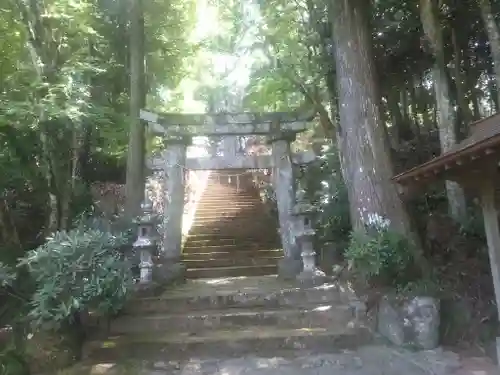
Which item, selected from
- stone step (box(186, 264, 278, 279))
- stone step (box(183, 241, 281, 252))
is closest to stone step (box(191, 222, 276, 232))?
stone step (box(183, 241, 281, 252))

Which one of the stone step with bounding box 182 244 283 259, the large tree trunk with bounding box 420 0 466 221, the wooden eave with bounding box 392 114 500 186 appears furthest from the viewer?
the stone step with bounding box 182 244 283 259

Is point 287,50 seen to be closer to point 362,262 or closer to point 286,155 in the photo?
point 286,155

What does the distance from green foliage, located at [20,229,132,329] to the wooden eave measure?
3.82 meters

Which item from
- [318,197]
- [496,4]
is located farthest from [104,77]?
[496,4]

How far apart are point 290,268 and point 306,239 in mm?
864

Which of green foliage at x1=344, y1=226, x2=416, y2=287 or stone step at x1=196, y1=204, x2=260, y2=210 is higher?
stone step at x1=196, y1=204, x2=260, y2=210

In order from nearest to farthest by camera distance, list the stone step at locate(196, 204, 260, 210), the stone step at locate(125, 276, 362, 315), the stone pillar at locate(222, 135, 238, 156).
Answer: the stone step at locate(125, 276, 362, 315), the stone pillar at locate(222, 135, 238, 156), the stone step at locate(196, 204, 260, 210)

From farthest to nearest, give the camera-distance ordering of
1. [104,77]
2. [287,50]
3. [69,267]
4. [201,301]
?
[287,50] → [104,77] → [201,301] → [69,267]

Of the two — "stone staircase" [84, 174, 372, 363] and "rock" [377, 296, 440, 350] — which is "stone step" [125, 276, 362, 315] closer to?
"stone staircase" [84, 174, 372, 363]

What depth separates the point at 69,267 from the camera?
5777mm

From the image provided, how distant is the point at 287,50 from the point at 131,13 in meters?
3.89

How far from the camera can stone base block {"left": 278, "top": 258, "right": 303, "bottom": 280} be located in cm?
912

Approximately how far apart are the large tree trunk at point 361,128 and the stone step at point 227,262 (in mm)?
3791

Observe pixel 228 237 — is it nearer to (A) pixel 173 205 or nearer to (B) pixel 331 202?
(A) pixel 173 205
